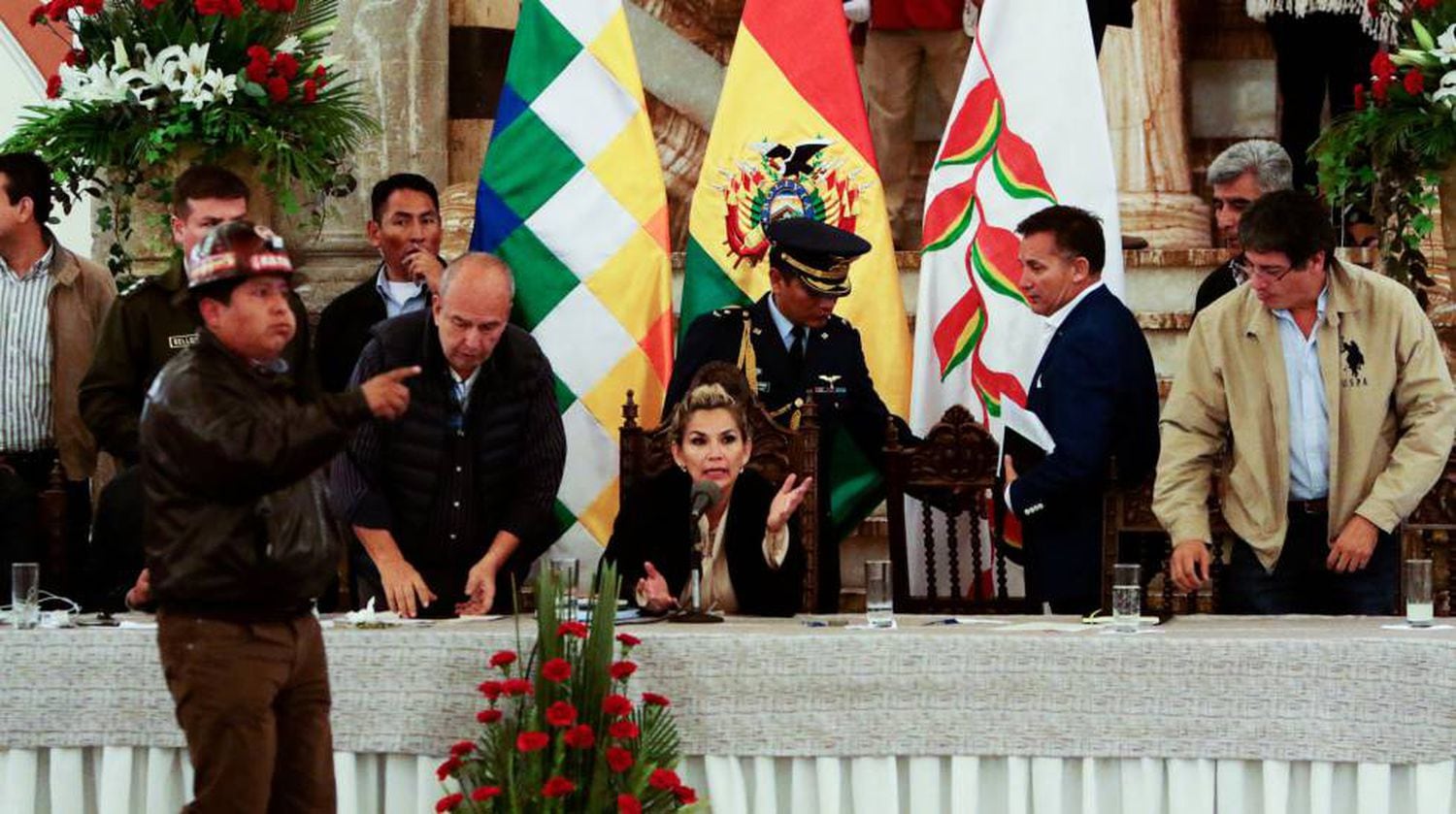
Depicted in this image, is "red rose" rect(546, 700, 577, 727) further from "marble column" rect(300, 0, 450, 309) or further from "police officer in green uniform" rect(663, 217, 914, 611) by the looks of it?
"marble column" rect(300, 0, 450, 309)

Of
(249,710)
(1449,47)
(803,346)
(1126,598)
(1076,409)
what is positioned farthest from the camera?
(803,346)

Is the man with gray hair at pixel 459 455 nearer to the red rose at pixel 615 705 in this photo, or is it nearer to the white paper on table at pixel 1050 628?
the red rose at pixel 615 705

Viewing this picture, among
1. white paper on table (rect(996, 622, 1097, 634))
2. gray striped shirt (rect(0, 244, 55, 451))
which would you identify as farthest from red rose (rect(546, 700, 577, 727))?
gray striped shirt (rect(0, 244, 55, 451))

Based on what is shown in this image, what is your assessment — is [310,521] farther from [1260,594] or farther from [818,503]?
[1260,594]

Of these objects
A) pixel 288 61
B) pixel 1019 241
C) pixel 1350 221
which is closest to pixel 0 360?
pixel 288 61

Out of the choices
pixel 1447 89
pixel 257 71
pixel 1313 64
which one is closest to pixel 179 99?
pixel 257 71

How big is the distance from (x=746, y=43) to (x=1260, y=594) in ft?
6.87

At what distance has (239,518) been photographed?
4.22 meters

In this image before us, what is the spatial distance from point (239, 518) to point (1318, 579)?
2.39 meters

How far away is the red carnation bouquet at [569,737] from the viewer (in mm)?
4379

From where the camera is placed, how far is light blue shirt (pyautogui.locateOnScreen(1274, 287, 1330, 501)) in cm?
545

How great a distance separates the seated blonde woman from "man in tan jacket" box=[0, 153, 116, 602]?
5.03 feet

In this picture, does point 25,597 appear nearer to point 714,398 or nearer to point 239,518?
point 239,518

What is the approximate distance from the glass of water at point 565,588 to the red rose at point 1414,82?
8.23 feet
